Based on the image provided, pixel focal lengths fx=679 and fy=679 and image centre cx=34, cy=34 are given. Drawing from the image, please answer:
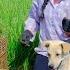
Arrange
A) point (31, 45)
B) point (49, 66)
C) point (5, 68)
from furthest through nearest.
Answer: point (31, 45), point (5, 68), point (49, 66)

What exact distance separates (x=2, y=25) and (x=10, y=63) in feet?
1.98

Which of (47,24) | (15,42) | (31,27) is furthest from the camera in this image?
(15,42)

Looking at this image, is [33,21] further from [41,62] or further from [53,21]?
[41,62]

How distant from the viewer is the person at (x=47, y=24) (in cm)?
960

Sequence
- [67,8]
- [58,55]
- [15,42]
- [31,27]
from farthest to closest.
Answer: [15,42], [31,27], [67,8], [58,55]

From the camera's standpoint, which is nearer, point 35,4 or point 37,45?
point 35,4

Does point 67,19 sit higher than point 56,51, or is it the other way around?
point 67,19

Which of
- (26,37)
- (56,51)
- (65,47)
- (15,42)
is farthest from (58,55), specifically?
(15,42)

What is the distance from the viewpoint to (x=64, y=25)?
9.59 metres

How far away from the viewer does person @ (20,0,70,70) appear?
9.60 metres

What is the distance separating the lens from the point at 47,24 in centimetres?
969

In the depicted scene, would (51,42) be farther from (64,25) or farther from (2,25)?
(2,25)

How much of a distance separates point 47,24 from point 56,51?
0.46 metres

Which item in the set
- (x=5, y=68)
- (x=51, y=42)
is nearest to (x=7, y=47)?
(x=5, y=68)
